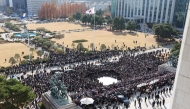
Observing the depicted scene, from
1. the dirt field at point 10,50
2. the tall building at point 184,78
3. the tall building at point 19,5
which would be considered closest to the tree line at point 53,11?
the tall building at point 19,5

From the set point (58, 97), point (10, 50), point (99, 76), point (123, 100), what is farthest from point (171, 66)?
point (10, 50)

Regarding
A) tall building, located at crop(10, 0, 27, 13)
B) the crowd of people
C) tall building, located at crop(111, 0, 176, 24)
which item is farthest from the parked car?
tall building, located at crop(10, 0, 27, 13)

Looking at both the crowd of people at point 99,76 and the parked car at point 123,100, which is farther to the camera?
the crowd of people at point 99,76

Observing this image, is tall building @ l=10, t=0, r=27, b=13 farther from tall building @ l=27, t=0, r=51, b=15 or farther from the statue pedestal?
the statue pedestal

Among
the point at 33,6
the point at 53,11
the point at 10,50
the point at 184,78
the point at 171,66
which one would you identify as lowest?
the point at 10,50

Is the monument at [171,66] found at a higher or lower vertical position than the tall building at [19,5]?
lower

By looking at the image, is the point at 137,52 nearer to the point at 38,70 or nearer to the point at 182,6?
the point at 38,70

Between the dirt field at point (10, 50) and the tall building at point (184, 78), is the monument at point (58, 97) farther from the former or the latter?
the dirt field at point (10, 50)

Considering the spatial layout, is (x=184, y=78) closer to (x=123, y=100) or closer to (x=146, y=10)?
(x=123, y=100)
